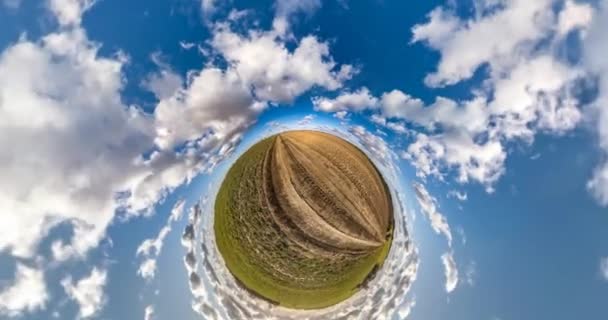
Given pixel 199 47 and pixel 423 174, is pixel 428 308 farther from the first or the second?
pixel 199 47

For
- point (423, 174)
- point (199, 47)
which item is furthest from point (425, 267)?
point (199, 47)

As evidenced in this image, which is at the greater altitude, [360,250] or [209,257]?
[209,257]

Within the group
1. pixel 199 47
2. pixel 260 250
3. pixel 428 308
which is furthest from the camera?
pixel 260 250

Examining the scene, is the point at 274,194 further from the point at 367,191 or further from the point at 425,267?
the point at 425,267

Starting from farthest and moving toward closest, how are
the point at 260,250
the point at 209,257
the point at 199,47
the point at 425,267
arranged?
1. the point at 260,250
2. the point at 209,257
3. the point at 425,267
4. the point at 199,47

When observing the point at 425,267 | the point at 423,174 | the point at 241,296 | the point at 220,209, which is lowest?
the point at 425,267

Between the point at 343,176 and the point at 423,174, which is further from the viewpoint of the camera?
the point at 343,176
